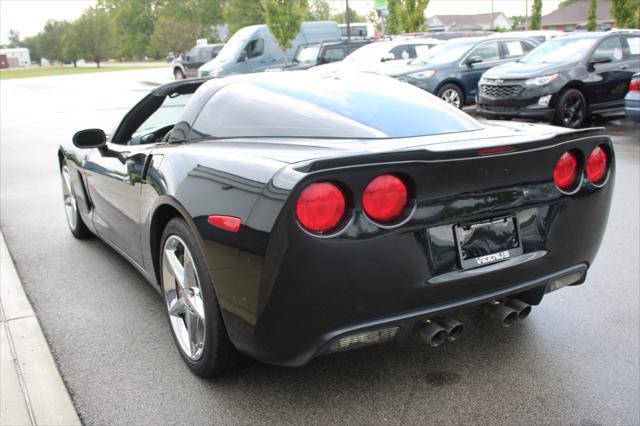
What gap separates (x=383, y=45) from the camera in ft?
58.2

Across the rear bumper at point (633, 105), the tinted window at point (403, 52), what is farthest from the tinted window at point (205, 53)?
the rear bumper at point (633, 105)

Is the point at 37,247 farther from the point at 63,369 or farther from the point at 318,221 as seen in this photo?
the point at 318,221

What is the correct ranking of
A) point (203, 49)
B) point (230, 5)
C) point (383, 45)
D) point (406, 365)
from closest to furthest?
point (406, 365) < point (383, 45) < point (203, 49) < point (230, 5)

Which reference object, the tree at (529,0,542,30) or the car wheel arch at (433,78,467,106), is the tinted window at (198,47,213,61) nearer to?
the tree at (529,0,542,30)

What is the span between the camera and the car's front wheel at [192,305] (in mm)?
2893

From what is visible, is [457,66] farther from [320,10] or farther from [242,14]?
[320,10]

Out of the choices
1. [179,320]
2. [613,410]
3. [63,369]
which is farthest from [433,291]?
[63,369]

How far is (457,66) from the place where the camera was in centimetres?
1455

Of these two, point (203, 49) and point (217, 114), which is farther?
point (203, 49)

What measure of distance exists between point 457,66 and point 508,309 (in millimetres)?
12292

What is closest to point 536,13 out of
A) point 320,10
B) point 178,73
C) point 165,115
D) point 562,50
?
point 178,73

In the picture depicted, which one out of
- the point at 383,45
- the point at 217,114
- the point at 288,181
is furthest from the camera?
the point at 383,45

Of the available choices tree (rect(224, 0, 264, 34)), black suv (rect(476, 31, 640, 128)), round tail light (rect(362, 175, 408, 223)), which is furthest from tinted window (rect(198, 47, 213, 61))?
round tail light (rect(362, 175, 408, 223))

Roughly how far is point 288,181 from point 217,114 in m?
1.23
